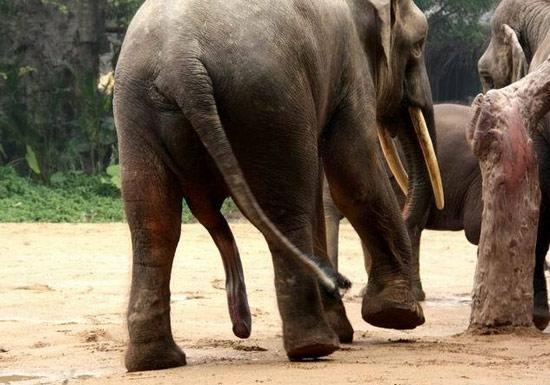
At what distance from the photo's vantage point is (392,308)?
268 inches

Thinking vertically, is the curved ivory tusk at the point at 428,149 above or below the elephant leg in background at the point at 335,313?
above

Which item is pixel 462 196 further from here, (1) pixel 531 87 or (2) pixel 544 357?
(2) pixel 544 357

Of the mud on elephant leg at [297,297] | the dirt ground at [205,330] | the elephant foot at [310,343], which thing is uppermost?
the mud on elephant leg at [297,297]

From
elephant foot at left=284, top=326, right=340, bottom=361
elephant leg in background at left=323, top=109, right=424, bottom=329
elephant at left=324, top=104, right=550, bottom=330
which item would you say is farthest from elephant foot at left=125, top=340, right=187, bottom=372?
elephant at left=324, top=104, right=550, bottom=330

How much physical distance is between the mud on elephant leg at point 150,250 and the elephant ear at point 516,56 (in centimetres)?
366

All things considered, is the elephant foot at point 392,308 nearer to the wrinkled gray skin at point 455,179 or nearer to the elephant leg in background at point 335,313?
the elephant leg in background at point 335,313

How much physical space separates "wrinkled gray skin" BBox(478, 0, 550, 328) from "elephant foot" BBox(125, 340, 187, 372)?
2.91 meters

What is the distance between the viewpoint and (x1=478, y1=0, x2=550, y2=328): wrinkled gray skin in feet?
26.5

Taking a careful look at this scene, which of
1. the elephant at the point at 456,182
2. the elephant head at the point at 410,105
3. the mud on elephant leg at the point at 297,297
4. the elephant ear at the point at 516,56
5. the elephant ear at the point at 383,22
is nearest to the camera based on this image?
the mud on elephant leg at the point at 297,297

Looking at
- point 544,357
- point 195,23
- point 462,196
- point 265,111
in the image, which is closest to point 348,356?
point 544,357

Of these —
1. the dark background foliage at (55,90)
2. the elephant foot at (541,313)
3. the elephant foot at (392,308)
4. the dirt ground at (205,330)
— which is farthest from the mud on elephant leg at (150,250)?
the dark background foliage at (55,90)

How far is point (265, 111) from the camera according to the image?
559cm

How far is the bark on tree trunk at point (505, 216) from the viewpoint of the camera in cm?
673

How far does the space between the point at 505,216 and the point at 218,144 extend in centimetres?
195
